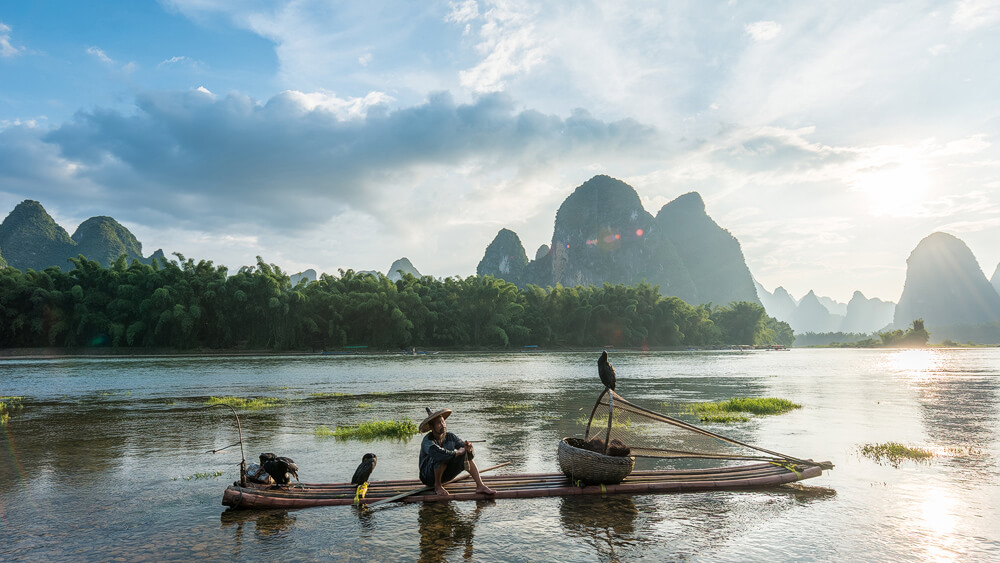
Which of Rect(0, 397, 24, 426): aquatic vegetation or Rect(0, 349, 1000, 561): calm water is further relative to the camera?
Rect(0, 397, 24, 426): aquatic vegetation

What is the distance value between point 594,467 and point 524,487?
1.11m

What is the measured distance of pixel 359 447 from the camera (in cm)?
1260

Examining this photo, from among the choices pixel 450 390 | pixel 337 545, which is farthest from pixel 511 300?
pixel 337 545

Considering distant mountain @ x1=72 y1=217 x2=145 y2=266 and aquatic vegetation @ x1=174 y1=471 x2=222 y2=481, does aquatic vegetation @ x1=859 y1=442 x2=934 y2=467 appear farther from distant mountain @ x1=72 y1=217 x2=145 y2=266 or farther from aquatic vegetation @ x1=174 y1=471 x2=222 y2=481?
distant mountain @ x1=72 y1=217 x2=145 y2=266

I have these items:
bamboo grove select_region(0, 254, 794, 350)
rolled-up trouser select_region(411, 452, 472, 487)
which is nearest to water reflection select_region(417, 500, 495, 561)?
rolled-up trouser select_region(411, 452, 472, 487)

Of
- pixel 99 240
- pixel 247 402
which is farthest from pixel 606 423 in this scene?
pixel 99 240

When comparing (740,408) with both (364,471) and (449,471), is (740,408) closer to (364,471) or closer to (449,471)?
(449,471)

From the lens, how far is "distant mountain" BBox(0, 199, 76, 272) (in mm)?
129625

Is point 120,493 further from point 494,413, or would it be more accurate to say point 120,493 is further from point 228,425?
point 494,413

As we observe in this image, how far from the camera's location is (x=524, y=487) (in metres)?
8.44

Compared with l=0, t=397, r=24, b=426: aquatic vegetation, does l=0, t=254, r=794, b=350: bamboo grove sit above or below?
above

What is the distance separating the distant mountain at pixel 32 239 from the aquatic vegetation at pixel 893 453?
16238 cm

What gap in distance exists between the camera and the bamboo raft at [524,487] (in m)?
7.76

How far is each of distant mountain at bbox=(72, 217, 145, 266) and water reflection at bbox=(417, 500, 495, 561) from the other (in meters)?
155
